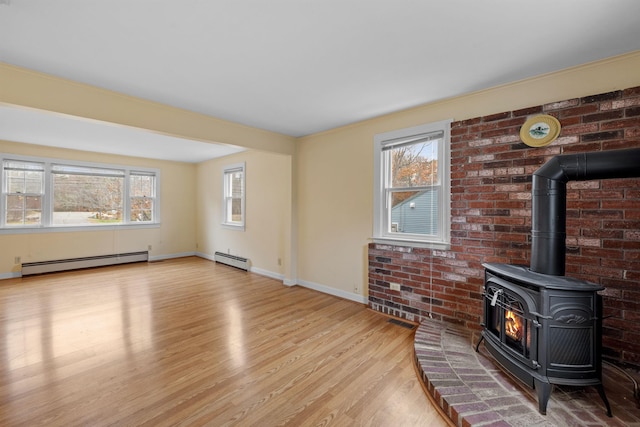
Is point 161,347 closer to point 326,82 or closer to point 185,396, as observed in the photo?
point 185,396

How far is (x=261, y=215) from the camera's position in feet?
18.1

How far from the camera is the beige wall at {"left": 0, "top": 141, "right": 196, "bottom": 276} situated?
202 inches

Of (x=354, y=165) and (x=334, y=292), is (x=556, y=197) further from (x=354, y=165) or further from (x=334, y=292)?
(x=334, y=292)

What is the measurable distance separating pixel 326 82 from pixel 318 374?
2.62m

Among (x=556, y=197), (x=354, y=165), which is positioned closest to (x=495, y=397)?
(x=556, y=197)

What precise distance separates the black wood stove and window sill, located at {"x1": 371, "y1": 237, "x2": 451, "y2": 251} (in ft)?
2.92

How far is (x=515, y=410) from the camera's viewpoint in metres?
1.68

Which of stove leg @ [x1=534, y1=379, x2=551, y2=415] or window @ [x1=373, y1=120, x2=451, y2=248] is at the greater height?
window @ [x1=373, y1=120, x2=451, y2=248]

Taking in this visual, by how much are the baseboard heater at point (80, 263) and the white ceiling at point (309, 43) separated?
4.72m

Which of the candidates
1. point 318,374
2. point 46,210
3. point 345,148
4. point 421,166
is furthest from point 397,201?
point 46,210

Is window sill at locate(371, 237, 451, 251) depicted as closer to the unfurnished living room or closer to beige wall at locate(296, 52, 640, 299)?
the unfurnished living room

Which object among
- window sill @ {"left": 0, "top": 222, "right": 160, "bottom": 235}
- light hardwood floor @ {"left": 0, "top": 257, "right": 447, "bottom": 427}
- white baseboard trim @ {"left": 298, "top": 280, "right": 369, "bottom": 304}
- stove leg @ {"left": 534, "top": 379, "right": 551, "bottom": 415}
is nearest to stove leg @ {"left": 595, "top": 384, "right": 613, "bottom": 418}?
stove leg @ {"left": 534, "top": 379, "right": 551, "bottom": 415}

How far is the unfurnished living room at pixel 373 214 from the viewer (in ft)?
5.70

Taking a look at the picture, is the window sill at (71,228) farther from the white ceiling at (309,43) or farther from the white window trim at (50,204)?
the white ceiling at (309,43)
